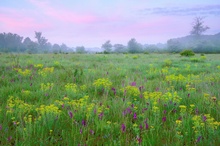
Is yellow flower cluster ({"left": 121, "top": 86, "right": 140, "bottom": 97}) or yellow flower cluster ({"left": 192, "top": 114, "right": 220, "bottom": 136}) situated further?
yellow flower cluster ({"left": 121, "top": 86, "right": 140, "bottom": 97})

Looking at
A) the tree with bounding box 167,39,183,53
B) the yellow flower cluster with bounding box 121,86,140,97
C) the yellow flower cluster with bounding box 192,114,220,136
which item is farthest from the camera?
the tree with bounding box 167,39,183,53

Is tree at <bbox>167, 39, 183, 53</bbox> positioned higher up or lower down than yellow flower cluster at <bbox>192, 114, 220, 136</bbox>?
higher up

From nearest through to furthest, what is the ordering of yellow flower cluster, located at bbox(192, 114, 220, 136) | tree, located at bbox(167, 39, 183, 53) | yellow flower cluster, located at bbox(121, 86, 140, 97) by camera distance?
yellow flower cluster, located at bbox(192, 114, 220, 136), yellow flower cluster, located at bbox(121, 86, 140, 97), tree, located at bbox(167, 39, 183, 53)

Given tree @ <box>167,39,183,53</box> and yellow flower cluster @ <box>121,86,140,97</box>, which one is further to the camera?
tree @ <box>167,39,183,53</box>

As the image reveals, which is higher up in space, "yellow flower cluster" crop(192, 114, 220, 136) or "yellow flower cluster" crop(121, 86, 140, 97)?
"yellow flower cluster" crop(121, 86, 140, 97)

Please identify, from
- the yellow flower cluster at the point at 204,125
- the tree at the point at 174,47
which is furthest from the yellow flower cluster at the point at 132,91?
the tree at the point at 174,47

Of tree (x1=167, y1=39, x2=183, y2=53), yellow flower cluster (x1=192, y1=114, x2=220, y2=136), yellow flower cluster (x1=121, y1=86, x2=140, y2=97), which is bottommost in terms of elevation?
yellow flower cluster (x1=192, y1=114, x2=220, y2=136)

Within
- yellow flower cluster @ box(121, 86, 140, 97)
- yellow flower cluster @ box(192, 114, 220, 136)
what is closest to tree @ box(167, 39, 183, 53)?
yellow flower cluster @ box(121, 86, 140, 97)

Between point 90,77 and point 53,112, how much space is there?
12.6ft

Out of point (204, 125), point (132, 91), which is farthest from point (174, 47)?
point (204, 125)

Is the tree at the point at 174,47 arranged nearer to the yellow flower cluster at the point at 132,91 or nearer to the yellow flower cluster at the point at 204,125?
the yellow flower cluster at the point at 132,91

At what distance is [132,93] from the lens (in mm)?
4500

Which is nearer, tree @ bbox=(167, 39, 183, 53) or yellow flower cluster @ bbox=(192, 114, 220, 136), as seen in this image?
yellow flower cluster @ bbox=(192, 114, 220, 136)

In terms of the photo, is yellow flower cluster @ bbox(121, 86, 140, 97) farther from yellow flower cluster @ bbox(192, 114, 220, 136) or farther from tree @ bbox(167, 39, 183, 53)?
tree @ bbox(167, 39, 183, 53)
